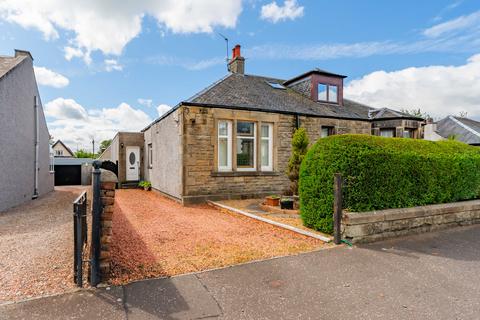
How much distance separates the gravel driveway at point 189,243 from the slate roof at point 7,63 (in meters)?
6.83

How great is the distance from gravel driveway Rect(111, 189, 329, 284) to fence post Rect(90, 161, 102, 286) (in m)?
0.28

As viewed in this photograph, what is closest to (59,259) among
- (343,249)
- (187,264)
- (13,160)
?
(187,264)

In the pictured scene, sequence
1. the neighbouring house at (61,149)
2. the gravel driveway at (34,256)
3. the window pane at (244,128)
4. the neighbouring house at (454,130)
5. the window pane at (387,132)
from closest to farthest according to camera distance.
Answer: the gravel driveway at (34,256) → the window pane at (244,128) → the window pane at (387,132) → the neighbouring house at (454,130) → the neighbouring house at (61,149)

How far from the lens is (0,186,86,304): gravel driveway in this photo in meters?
3.28

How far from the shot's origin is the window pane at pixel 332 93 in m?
14.9

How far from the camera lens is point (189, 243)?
17.0ft

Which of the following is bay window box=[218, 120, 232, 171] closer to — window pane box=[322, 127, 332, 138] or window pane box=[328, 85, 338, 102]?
window pane box=[322, 127, 332, 138]

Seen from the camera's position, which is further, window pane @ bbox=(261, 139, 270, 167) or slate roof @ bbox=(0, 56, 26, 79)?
window pane @ bbox=(261, 139, 270, 167)

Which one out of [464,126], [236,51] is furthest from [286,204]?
[464,126]

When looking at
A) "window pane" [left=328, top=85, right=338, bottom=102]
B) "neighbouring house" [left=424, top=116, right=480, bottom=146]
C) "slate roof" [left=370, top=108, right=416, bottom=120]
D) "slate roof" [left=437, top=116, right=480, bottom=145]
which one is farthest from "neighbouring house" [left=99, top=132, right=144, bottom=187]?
"slate roof" [left=437, top=116, right=480, bottom=145]

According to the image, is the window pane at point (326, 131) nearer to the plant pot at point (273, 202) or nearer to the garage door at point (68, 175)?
the plant pot at point (273, 202)

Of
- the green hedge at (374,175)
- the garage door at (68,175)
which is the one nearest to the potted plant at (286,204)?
the green hedge at (374,175)

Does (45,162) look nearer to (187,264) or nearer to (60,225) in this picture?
(60,225)

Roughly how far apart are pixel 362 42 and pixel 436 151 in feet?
24.4
